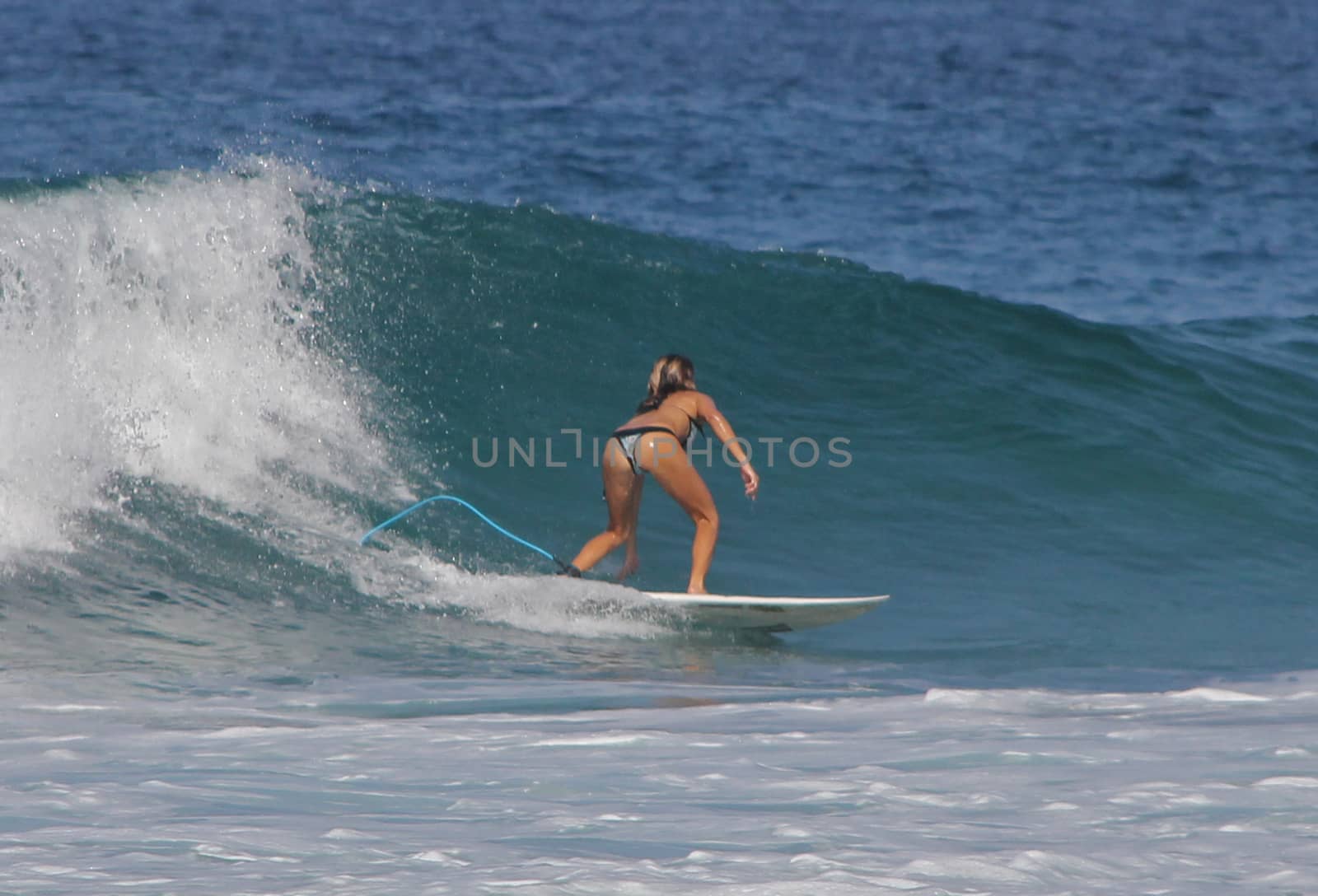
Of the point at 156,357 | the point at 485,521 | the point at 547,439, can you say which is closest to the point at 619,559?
the point at 485,521

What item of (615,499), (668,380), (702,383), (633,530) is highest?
(702,383)

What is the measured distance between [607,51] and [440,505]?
3047 cm

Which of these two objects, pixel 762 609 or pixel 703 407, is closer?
pixel 762 609

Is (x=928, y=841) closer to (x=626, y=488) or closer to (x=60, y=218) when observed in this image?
(x=626, y=488)

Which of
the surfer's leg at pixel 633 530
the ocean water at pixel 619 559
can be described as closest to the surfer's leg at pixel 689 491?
the surfer's leg at pixel 633 530

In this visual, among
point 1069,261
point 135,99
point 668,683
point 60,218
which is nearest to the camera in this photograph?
point 668,683

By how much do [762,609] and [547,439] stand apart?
3155 millimetres

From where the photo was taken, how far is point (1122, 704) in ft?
17.3

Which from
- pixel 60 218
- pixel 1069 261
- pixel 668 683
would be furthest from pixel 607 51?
pixel 668 683

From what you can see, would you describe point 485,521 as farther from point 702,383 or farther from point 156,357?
point 702,383

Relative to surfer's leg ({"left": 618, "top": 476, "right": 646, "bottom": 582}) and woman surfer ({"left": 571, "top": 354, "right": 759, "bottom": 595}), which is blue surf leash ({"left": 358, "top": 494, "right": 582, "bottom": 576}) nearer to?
woman surfer ({"left": 571, "top": 354, "right": 759, "bottom": 595})

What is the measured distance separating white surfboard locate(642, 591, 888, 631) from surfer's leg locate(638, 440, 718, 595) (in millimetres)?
214

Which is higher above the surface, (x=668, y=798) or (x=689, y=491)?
(x=689, y=491)

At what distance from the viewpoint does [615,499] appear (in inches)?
277
